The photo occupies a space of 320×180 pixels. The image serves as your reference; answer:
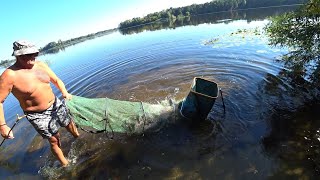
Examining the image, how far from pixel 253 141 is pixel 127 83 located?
308 inches

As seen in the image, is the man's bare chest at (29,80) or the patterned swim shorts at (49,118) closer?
the man's bare chest at (29,80)

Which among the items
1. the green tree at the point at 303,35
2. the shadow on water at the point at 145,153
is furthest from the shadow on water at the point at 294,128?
the shadow on water at the point at 145,153

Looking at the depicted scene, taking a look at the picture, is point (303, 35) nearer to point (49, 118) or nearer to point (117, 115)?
point (117, 115)

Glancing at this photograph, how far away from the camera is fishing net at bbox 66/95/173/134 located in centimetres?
627

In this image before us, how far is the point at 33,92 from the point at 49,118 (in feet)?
2.46

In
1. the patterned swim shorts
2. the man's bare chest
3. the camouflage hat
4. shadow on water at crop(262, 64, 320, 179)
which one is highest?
the camouflage hat

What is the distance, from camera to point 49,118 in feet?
18.3

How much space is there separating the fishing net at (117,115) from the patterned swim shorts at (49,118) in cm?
21

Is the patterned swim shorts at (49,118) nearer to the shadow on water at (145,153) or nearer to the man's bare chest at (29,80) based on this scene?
the man's bare chest at (29,80)

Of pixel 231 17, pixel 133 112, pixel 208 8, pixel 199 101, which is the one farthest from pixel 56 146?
pixel 208 8

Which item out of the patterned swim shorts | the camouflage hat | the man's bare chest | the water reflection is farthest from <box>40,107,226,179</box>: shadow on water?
the water reflection

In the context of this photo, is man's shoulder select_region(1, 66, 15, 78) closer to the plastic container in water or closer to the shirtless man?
the shirtless man

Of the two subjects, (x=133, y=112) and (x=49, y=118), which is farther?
(x=133, y=112)

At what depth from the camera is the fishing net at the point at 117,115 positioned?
20.6 ft
